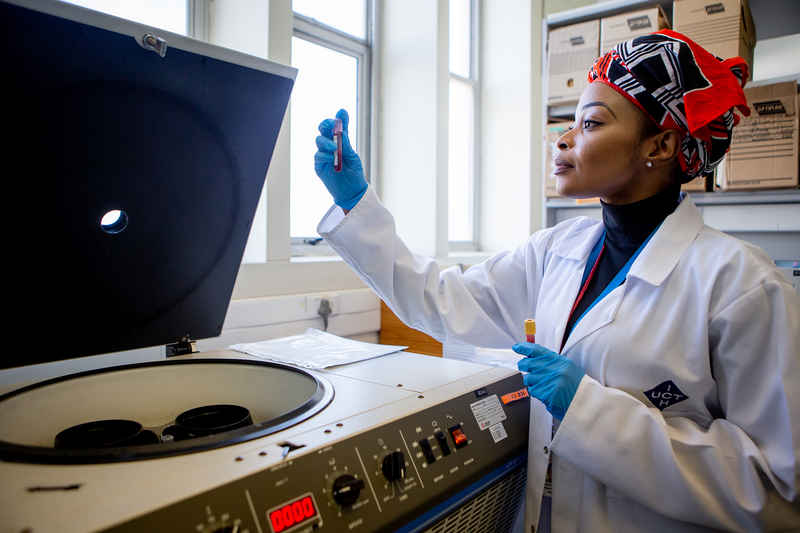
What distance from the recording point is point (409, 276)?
1174 mm

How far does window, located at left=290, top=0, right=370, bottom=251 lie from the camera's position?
232cm

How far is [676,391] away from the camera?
0.89 meters

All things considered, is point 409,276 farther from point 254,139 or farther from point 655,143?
point 655,143

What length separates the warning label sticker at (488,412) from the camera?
820 mm

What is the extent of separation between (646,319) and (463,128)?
274 centimetres

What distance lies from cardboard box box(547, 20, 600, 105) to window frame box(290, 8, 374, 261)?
0.96 meters

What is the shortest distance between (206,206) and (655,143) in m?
0.90

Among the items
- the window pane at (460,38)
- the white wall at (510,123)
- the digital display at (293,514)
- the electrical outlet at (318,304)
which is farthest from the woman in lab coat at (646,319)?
the window pane at (460,38)

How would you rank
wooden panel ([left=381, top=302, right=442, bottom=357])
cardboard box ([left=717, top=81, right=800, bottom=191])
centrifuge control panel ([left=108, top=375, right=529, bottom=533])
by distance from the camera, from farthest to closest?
1. wooden panel ([left=381, top=302, right=442, bottom=357])
2. cardboard box ([left=717, top=81, right=800, bottom=191])
3. centrifuge control panel ([left=108, top=375, right=529, bottom=533])

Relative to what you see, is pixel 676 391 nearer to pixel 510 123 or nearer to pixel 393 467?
pixel 393 467

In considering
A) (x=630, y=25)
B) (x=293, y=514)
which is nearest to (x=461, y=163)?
(x=630, y=25)

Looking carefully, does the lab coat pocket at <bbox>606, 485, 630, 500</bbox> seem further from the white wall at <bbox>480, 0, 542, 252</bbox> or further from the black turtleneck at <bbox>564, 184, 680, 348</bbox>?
the white wall at <bbox>480, 0, 542, 252</bbox>

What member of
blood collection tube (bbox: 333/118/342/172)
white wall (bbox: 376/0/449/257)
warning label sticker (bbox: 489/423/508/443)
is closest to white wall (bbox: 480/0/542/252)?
white wall (bbox: 376/0/449/257)

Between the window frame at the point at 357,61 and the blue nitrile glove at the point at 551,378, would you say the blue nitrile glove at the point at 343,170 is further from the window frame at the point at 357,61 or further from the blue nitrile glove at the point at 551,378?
the window frame at the point at 357,61
